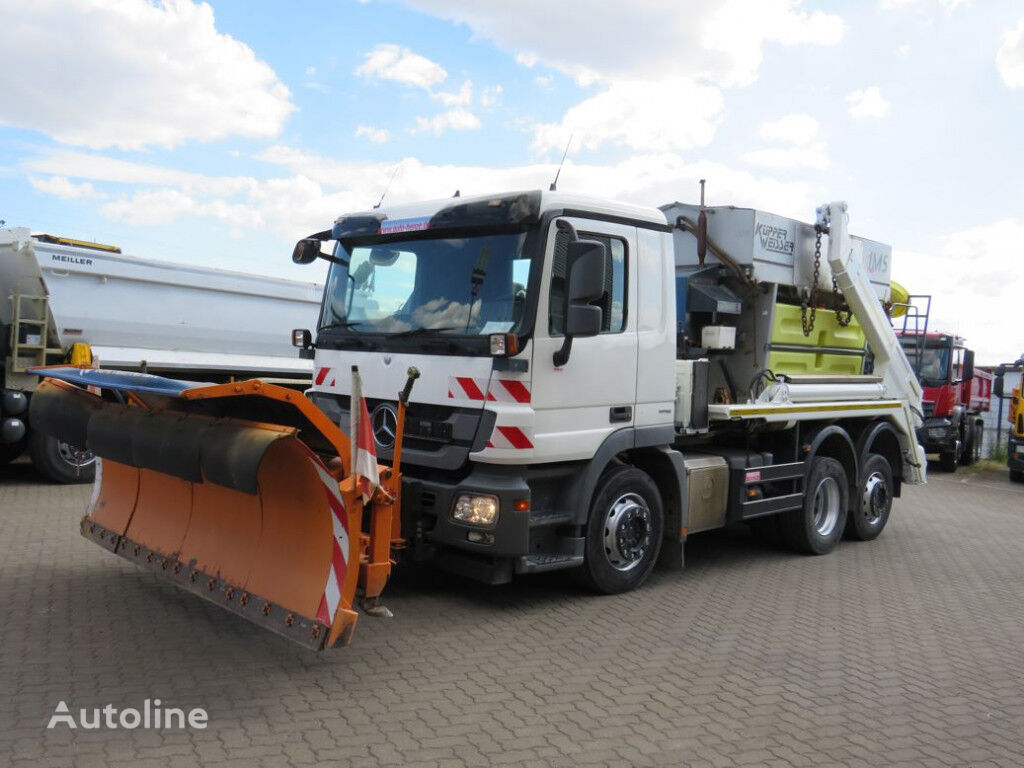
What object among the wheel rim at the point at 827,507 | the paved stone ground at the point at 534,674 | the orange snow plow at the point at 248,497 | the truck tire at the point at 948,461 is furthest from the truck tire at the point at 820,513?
the truck tire at the point at 948,461

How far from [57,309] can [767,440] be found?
327 inches

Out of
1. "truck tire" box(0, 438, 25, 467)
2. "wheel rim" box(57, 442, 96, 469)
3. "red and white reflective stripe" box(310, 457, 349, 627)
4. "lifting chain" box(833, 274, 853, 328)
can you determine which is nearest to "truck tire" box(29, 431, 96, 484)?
"wheel rim" box(57, 442, 96, 469)

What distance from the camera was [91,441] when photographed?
222 inches

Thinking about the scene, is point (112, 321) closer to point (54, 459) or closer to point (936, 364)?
point (54, 459)

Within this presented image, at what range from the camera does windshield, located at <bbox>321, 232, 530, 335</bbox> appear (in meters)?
5.79

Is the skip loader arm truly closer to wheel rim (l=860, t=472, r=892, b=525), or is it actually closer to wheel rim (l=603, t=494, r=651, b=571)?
wheel rim (l=860, t=472, r=892, b=525)

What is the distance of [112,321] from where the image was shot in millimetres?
11500

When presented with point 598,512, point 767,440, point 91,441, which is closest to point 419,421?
point 598,512

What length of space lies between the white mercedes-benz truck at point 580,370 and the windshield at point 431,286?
12mm

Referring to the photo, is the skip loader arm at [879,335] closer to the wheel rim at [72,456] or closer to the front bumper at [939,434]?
the front bumper at [939,434]

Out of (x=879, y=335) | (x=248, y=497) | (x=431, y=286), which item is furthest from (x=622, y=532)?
(x=879, y=335)

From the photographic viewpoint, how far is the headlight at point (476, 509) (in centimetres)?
561

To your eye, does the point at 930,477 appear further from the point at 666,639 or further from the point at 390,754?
the point at 390,754

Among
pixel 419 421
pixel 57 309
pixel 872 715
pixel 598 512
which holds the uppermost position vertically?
pixel 57 309
